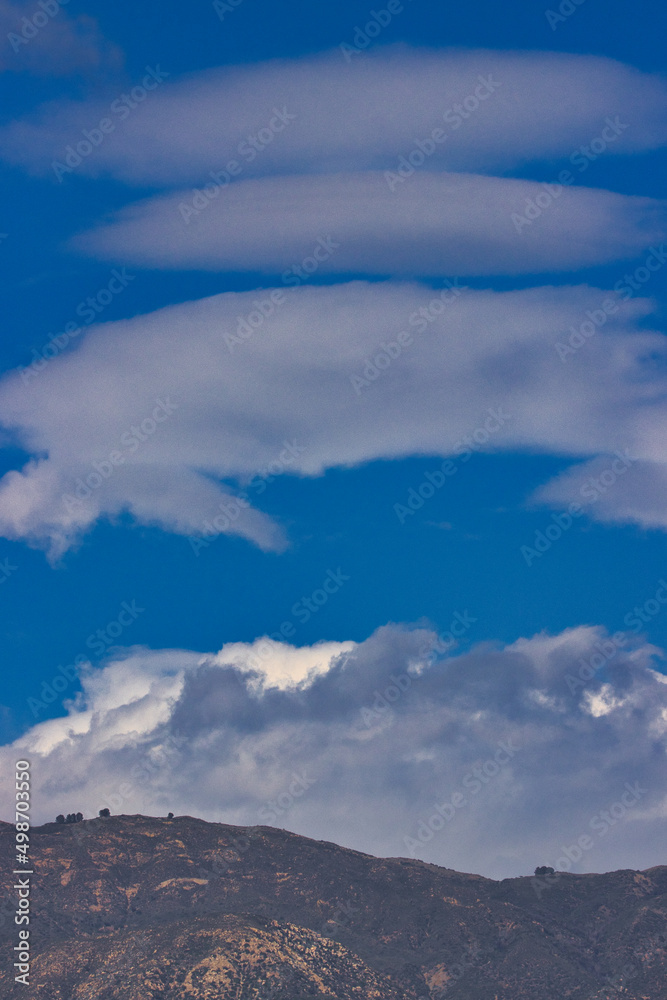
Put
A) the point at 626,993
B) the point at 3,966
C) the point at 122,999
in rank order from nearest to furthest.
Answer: the point at 122,999 → the point at 3,966 → the point at 626,993

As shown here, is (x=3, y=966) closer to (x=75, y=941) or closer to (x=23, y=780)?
(x=75, y=941)

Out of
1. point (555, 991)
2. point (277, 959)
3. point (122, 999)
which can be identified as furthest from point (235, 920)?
point (555, 991)

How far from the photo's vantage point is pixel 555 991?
19962 cm

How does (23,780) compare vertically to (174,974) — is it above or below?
above

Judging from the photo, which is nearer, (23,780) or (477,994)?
(23,780)

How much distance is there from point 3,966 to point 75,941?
12.7 meters

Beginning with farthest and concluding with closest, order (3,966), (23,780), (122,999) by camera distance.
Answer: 1. (3,966)
2. (122,999)
3. (23,780)

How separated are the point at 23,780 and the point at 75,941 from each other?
82.3m

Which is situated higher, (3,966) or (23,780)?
(23,780)

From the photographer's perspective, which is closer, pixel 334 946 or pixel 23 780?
pixel 23 780

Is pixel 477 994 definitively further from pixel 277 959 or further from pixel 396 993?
pixel 277 959

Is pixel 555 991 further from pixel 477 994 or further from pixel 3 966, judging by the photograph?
pixel 3 966

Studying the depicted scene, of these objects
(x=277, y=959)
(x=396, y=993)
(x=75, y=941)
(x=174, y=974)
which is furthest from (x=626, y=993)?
(x=75, y=941)

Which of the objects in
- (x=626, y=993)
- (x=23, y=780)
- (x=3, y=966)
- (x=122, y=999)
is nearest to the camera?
(x=23, y=780)
